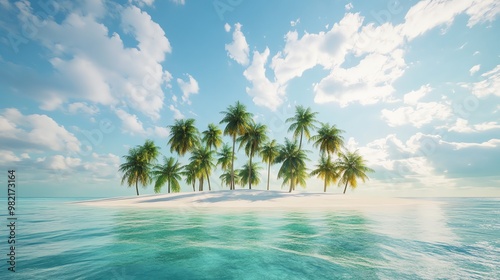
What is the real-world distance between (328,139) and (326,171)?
6519mm

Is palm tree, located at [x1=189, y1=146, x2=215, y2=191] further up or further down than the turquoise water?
further up

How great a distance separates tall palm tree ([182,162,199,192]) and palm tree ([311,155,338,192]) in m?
24.2

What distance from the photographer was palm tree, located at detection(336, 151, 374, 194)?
1764 inches

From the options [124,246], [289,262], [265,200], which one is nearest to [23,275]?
[124,246]

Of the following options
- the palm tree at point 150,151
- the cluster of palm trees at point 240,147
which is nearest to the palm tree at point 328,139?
the cluster of palm trees at point 240,147

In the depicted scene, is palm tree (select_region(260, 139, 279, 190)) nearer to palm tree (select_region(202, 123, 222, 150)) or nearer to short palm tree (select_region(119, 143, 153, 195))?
palm tree (select_region(202, 123, 222, 150))

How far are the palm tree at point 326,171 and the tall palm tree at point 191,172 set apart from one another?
79.3 ft

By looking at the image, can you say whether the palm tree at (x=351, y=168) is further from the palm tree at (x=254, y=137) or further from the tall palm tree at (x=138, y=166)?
the tall palm tree at (x=138, y=166)

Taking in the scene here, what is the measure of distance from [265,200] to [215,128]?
819 inches

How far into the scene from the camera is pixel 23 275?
18.3 ft

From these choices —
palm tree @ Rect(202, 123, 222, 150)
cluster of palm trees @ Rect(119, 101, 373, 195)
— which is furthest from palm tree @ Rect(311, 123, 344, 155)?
palm tree @ Rect(202, 123, 222, 150)

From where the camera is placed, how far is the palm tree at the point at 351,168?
44.8m

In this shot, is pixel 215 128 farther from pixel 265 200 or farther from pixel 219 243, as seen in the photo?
pixel 219 243

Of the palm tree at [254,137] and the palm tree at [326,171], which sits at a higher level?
the palm tree at [254,137]
